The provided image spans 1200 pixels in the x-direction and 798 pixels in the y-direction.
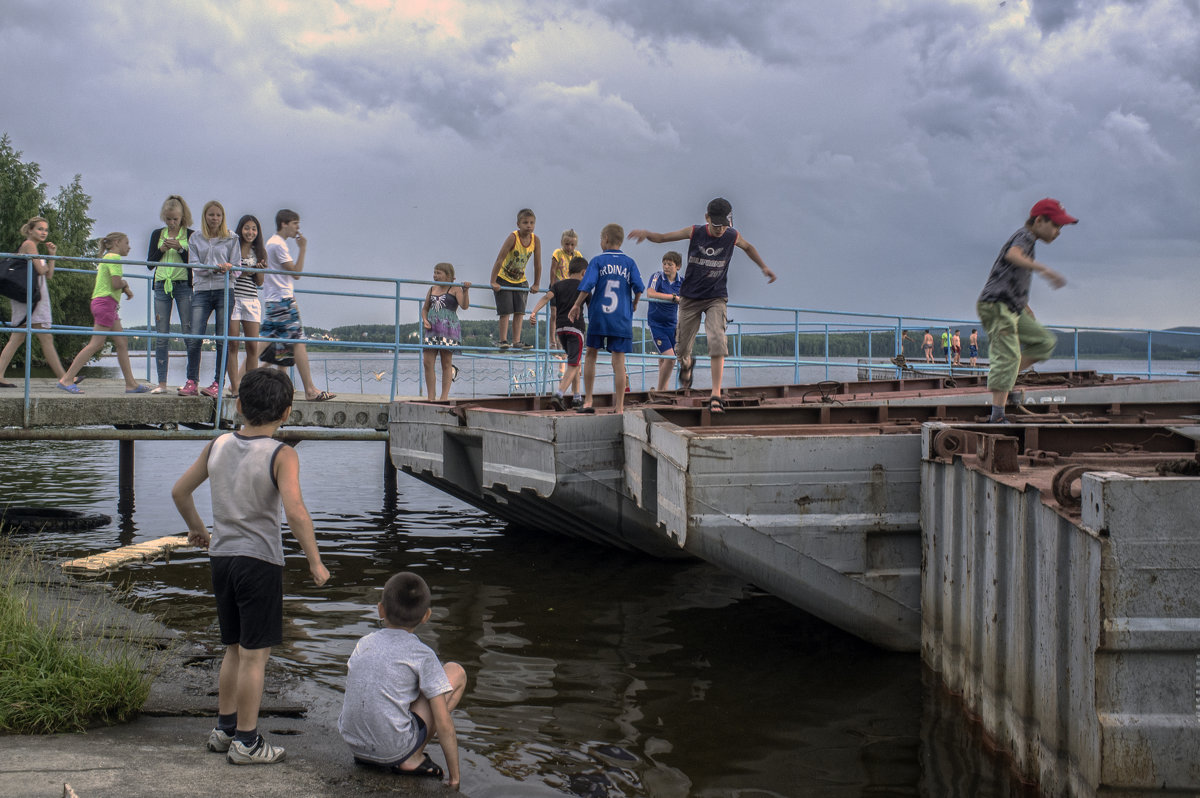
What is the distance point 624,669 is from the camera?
6.30 metres

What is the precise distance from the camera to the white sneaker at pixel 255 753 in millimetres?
3871

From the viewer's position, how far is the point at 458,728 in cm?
512

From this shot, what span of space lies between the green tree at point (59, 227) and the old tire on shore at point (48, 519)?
37.7 m

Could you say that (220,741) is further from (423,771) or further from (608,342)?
(608,342)

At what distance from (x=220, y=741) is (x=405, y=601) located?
951 millimetres

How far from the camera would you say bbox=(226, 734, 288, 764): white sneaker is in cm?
387

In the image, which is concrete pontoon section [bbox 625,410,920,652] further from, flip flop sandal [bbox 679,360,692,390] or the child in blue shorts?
the child in blue shorts

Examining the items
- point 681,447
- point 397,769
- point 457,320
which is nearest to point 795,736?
point 681,447

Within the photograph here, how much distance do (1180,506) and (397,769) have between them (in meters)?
2.97

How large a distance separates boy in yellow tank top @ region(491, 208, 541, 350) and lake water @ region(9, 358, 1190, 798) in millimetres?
2585

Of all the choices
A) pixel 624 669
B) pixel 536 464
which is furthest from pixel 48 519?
pixel 624 669

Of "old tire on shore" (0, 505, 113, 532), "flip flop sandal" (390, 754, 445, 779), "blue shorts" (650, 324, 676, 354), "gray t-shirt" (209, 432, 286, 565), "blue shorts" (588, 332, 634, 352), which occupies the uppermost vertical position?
"blue shorts" (650, 324, 676, 354)

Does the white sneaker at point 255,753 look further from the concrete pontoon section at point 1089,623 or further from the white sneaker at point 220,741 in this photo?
the concrete pontoon section at point 1089,623

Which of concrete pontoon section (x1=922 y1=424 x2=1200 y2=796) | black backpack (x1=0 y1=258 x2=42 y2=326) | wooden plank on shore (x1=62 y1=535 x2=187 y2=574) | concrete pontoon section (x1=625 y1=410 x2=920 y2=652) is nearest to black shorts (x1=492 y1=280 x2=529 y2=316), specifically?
wooden plank on shore (x1=62 y1=535 x2=187 y2=574)
